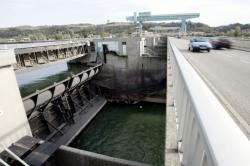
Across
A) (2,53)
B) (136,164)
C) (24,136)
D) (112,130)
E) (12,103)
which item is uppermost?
(2,53)

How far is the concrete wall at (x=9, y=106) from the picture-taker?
23.4 ft

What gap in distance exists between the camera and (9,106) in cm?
742

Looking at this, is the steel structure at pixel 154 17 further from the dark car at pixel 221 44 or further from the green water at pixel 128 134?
the green water at pixel 128 134

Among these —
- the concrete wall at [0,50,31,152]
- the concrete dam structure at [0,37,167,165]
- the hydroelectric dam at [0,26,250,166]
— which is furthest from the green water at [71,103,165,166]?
the concrete wall at [0,50,31,152]

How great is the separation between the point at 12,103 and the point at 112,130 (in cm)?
975

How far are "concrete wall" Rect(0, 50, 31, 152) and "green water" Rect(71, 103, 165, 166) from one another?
649 cm

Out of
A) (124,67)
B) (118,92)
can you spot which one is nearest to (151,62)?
(124,67)

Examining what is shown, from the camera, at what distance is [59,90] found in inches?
583

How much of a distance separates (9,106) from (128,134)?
9.68 m

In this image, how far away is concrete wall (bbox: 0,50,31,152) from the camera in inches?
281

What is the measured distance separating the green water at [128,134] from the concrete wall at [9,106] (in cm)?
649

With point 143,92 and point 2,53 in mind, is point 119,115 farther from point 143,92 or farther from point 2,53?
point 2,53

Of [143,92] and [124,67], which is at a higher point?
[124,67]

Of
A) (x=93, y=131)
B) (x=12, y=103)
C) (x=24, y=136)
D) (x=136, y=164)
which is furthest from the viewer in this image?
(x=93, y=131)
